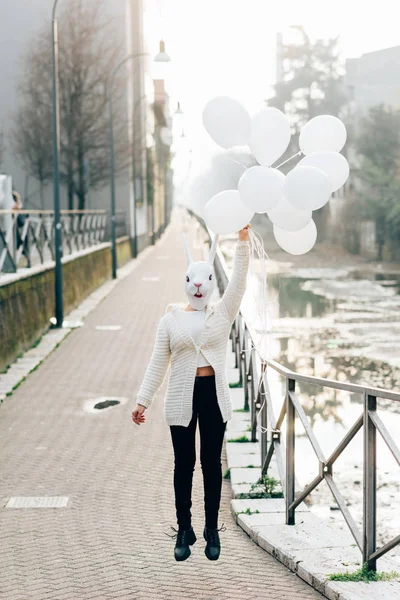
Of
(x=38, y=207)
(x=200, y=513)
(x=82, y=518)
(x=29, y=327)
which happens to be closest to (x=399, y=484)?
(x=200, y=513)

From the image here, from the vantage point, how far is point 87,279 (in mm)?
26156

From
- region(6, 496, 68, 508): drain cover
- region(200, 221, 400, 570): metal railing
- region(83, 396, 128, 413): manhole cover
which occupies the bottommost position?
region(83, 396, 128, 413): manhole cover

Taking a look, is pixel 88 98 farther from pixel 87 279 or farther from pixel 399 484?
pixel 399 484

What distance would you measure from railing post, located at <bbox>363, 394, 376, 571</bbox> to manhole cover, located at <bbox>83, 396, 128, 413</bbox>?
668 cm

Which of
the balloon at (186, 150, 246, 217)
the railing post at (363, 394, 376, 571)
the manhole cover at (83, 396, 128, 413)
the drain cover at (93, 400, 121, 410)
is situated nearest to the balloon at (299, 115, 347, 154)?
the balloon at (186, 150, 246, 217)

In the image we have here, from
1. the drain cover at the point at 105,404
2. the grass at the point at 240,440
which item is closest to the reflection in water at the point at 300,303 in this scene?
the drain cover at the point at 105,404

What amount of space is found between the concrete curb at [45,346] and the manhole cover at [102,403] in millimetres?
1140

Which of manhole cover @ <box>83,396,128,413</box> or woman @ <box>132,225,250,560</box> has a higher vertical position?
woman @ <box>132,225,250,560</box>

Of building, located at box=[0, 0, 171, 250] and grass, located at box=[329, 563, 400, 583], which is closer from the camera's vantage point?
grass, located at box=[329, 563, 400, 583]

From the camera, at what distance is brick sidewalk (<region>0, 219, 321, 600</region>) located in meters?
5.53

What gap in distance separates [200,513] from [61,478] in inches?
→ 64.1

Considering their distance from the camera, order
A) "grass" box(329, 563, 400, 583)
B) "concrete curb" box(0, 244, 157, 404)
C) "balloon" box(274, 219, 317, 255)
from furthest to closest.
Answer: "concrete curb" box(0, 244, 157, 404) < "balloon" box(274, 219, 317, 255) < "grass" box(329, 563, 400, 583)

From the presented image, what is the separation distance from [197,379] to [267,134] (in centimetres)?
148

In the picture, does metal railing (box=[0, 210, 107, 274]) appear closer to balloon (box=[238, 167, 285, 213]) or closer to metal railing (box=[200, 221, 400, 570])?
metal railing (box=[200, 221, 400, 570])
